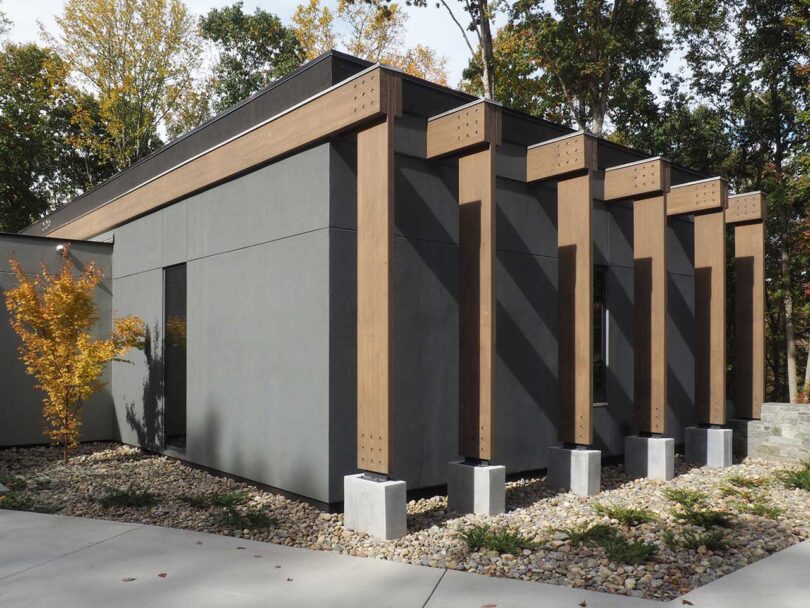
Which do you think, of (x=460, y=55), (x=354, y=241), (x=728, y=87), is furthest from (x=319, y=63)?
(x=460, y=55)

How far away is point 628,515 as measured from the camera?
6117 mm

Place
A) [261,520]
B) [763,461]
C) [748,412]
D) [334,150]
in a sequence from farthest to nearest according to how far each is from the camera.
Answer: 1. [748,412]
2. [763,461]
3. [334,150]
4. [261,520]

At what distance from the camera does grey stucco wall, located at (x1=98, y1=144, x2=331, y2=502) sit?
659cm

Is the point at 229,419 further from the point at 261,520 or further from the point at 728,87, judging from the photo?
the point at 728,87

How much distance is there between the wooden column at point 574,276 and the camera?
25.0 feet

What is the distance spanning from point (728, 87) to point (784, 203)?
482cm

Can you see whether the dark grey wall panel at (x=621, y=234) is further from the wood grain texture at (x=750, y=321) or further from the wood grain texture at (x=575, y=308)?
the wood grain texture at (x=750, y=321)

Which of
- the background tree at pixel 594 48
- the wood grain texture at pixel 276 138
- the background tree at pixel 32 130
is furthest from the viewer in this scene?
the background tree at pixel 32 130

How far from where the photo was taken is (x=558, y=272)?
26.3 ft

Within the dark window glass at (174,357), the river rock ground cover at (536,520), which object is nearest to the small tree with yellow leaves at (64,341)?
the dark window glass at (174,357)

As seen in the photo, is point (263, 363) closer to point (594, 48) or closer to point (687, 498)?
point (687, 498)

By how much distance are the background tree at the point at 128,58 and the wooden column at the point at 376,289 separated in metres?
19.7

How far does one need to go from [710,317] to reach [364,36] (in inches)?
720

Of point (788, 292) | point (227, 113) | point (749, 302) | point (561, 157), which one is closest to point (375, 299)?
point (561, 157)
